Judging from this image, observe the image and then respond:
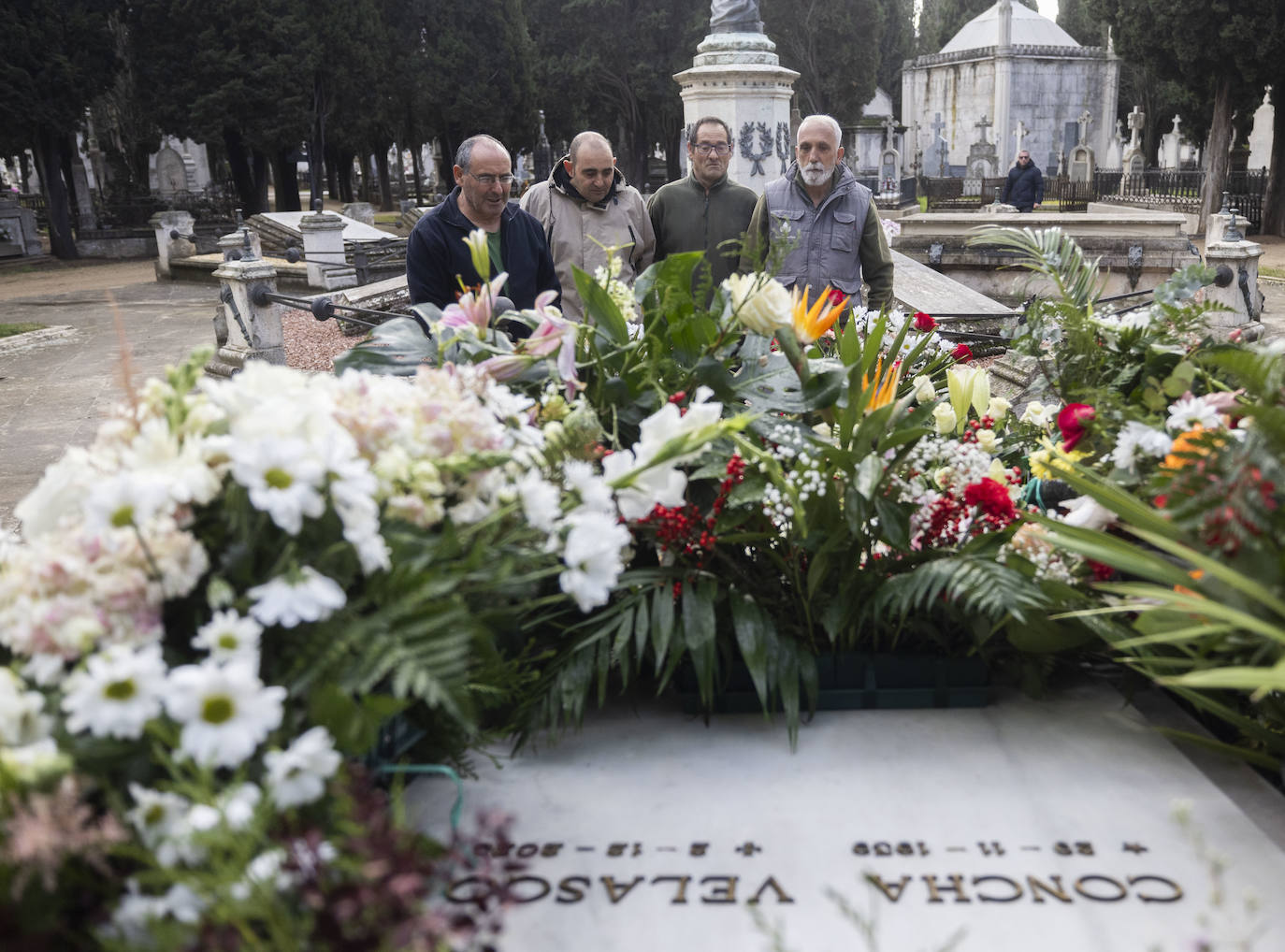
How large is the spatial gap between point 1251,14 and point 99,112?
27.6 meters

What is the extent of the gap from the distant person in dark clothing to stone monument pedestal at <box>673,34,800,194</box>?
612 cm

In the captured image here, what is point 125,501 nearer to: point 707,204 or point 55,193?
point 707,204

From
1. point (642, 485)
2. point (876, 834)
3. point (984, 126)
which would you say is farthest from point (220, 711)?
point (984, 126)

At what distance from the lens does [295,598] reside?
4.36 ft

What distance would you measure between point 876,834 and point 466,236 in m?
3.05

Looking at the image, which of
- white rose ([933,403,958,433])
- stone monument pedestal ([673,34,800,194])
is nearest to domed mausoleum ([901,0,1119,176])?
stone monument pedestal ([673,34,800,194])

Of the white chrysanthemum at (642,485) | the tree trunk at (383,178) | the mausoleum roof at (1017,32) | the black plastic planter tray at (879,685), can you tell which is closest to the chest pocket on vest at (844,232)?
the black plastic planter tray at (879,685)

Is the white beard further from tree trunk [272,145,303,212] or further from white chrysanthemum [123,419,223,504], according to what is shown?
tree trunk [272,145,303,212]

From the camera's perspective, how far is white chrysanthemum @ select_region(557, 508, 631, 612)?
5.16 ft

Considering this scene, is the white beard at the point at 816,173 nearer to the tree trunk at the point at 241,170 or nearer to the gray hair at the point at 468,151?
the gray hair at the point at 468,151

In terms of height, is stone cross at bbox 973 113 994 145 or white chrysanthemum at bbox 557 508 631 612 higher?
stone cross at bbox 973 113 994 145

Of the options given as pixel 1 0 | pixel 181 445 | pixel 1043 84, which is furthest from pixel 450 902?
pixel 1043 84

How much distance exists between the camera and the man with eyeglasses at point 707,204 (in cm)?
496

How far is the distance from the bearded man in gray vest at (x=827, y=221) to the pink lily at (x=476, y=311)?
8.65 ft
